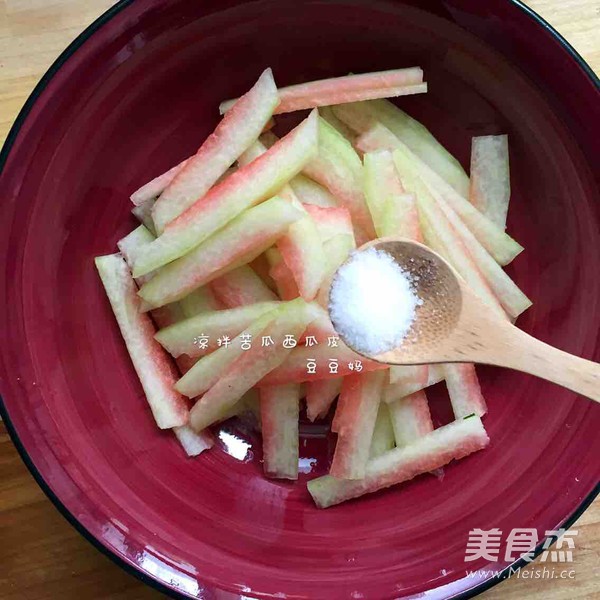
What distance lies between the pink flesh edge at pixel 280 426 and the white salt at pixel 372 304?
170 mm

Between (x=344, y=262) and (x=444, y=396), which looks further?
(x=444, y=396)

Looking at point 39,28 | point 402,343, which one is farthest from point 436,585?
point 39,28

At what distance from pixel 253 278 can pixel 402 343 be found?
0.82ft

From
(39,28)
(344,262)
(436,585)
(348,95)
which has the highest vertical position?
(39,28)

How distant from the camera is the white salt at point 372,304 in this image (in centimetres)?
94

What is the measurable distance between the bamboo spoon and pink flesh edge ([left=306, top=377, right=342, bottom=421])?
0.15 metres

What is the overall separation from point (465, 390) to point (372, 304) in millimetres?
251

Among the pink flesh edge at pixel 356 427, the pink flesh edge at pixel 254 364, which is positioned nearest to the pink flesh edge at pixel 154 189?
the pink flesh edge at pixel 254 364

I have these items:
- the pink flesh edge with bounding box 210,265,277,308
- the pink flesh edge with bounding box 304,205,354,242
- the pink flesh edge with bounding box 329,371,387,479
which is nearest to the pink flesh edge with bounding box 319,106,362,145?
the pink flesh edge with bounding box 304,205,354,242

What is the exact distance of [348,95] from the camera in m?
1.09

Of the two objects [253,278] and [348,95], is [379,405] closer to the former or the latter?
[253,278]

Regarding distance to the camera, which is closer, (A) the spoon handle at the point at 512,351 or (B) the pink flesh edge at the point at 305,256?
(A) the spoon handle at the point at 512,351

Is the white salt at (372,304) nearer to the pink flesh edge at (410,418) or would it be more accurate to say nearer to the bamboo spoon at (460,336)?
the bamboo spoon at (460,336)

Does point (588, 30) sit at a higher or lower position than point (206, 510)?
higher
